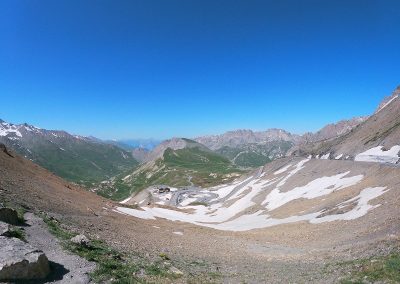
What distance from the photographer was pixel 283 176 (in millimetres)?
112125

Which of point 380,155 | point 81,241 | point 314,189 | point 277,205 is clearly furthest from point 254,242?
point 380,155

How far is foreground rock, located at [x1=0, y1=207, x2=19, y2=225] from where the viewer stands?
74.1 feet

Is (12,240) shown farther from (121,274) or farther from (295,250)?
(295,250)

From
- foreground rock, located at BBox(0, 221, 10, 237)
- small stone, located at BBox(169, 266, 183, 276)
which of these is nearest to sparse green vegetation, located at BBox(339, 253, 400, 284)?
small stone, located at BBox(169, 266, 183, 276)

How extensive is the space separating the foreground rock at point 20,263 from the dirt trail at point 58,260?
0.63m

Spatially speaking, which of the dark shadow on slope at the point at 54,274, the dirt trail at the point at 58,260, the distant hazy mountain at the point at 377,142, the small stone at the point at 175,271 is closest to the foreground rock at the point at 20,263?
the dark shadow on slope at the point at 54,274

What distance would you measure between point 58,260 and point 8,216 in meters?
7.13

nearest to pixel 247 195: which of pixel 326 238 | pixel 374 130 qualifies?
pixel 374 130

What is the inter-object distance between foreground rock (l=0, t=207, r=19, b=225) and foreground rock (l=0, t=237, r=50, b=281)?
21.3 feet

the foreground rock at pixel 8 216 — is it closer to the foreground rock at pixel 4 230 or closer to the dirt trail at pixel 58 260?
the dirt trail at pixel 58 260

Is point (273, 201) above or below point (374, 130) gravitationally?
below

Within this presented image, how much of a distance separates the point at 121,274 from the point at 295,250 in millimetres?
24458

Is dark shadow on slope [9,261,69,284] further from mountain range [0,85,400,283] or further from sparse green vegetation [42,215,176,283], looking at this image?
sparse green vegetation [42,215,176,283]

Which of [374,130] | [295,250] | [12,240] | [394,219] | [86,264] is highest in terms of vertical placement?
[374,130]
